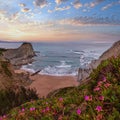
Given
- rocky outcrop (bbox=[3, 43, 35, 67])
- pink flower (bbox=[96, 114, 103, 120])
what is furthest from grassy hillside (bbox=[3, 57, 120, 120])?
rocky outcrop (bbox=[3, 43, 35, 67])

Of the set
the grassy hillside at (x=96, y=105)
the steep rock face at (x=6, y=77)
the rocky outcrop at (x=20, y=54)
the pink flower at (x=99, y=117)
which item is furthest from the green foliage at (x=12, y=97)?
the rocky outcrop at (x=20, y=54)

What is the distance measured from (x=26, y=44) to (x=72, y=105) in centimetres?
8746

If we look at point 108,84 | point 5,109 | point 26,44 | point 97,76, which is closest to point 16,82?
point 5,109

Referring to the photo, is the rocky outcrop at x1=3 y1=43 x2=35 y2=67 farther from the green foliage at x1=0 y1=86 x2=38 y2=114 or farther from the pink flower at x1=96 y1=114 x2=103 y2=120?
the pink flower at x1=96 y1=114 x2=103 y2=120

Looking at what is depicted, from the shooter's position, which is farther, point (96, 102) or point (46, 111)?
point (46, 111)

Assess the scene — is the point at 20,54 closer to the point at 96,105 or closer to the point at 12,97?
the point at 12,97

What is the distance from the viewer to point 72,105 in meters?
5.07

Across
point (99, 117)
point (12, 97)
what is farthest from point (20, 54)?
point (99, 117)

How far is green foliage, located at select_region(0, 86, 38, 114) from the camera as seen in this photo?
48.0ft

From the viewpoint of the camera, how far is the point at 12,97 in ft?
51.0

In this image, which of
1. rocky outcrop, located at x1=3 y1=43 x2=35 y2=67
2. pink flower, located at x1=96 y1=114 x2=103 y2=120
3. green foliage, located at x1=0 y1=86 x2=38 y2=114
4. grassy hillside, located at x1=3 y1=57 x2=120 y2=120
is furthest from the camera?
rocky outcrop, located at x1=3 y1=43 x2=35 y2=67

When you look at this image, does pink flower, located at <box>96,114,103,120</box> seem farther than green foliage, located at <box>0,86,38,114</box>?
No

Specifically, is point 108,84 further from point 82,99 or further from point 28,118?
point 28,118

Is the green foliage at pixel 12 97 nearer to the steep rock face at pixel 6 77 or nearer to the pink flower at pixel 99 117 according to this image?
the steep rock face at pixel 6 77
